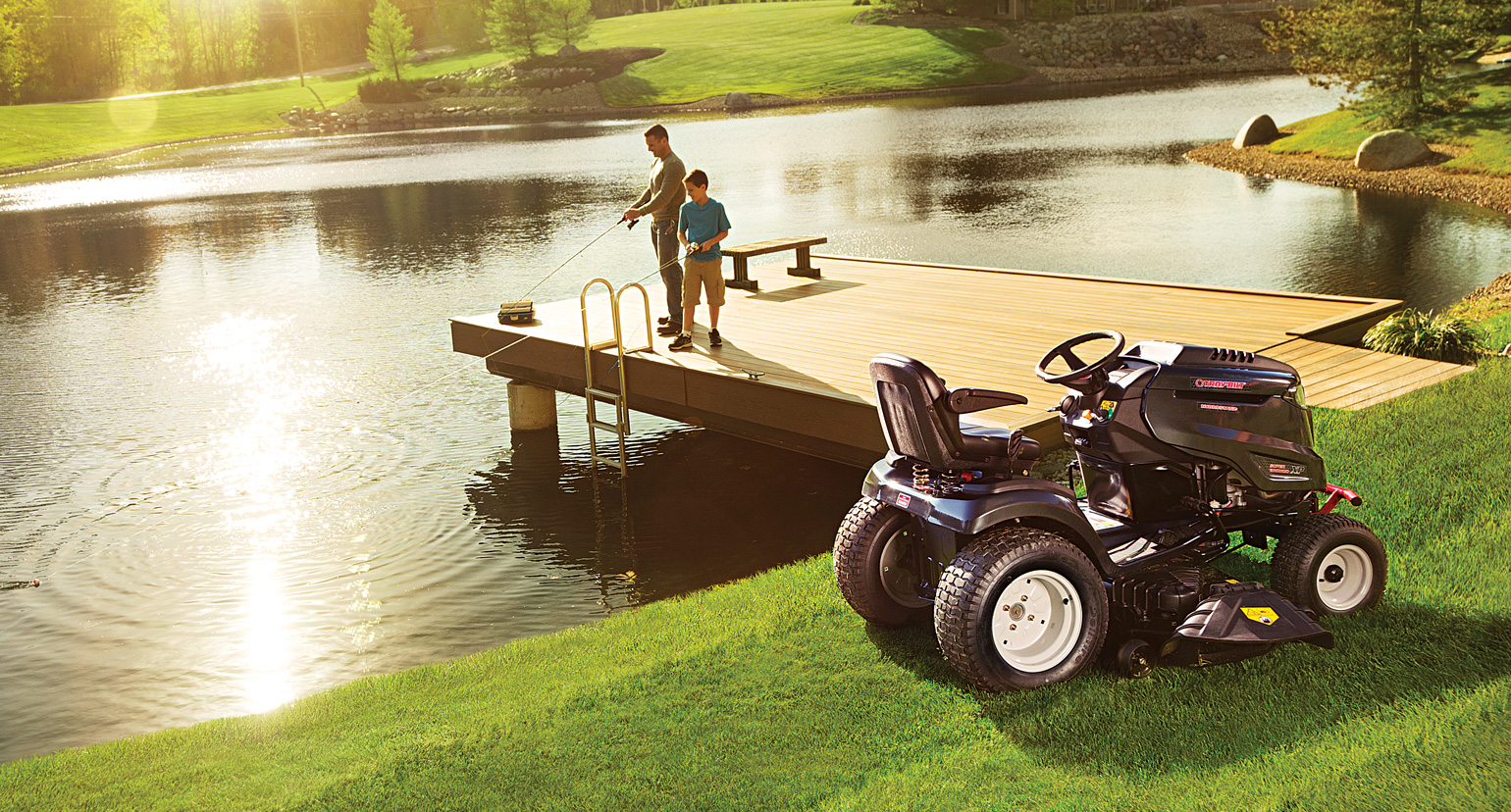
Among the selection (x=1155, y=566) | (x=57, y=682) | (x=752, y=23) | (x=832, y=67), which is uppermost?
(x=752, y=23)

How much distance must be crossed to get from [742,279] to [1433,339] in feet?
25.5

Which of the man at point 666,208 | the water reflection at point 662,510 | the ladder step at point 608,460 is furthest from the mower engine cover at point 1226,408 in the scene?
the ladder step at point 608,460

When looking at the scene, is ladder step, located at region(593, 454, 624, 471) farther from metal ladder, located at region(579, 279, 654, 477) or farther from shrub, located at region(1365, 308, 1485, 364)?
shrub, located at region(1365, 308, 1485, 364)

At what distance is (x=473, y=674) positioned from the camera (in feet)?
22.0

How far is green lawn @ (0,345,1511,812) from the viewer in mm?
4289

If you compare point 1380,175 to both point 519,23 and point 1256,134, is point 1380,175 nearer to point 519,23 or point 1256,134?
point 1256,134

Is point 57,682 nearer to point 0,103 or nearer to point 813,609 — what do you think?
point 813,609

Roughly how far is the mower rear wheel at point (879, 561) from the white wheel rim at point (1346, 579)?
1.90 meters

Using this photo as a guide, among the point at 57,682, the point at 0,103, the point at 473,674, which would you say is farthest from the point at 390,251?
the point at 0,103

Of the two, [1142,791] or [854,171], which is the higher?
[854,171]

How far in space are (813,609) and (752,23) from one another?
4022 inches

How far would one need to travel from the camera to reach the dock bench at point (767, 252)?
14047 millimetres

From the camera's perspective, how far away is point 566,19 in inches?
3878

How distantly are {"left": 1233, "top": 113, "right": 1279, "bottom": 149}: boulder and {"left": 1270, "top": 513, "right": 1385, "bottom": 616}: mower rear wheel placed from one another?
106 ft
